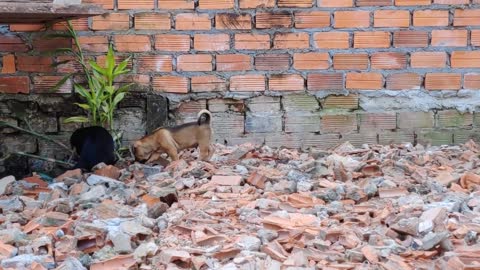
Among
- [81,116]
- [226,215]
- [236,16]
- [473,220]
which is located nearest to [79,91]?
[81,116]

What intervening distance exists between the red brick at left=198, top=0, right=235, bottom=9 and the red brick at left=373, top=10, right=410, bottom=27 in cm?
107

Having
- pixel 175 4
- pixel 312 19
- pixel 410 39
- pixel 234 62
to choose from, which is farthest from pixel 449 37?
pixel 175 4

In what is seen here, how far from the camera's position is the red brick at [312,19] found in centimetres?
492

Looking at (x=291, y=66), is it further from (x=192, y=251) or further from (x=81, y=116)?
(x=192, y=251)

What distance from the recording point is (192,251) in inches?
110

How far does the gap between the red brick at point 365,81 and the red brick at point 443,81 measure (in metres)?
0.36

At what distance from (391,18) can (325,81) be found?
26.4 inches

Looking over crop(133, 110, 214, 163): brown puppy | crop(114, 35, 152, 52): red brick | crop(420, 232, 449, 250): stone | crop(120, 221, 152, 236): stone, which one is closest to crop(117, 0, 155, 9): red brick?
crop(114, 35, 152, 52): red brick

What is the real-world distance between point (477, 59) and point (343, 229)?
101 inches

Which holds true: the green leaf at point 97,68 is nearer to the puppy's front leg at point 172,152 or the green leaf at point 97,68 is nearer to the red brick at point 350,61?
the puppy's front leg at point 172,152

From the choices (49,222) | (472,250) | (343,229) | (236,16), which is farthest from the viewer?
(236,16)

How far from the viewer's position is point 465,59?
4992 millimetres

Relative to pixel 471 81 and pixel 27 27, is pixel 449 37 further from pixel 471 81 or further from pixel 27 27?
pixel 27 27

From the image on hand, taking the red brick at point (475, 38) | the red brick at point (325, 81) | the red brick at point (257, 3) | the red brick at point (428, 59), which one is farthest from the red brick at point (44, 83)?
the red brick at point (475, 38)
